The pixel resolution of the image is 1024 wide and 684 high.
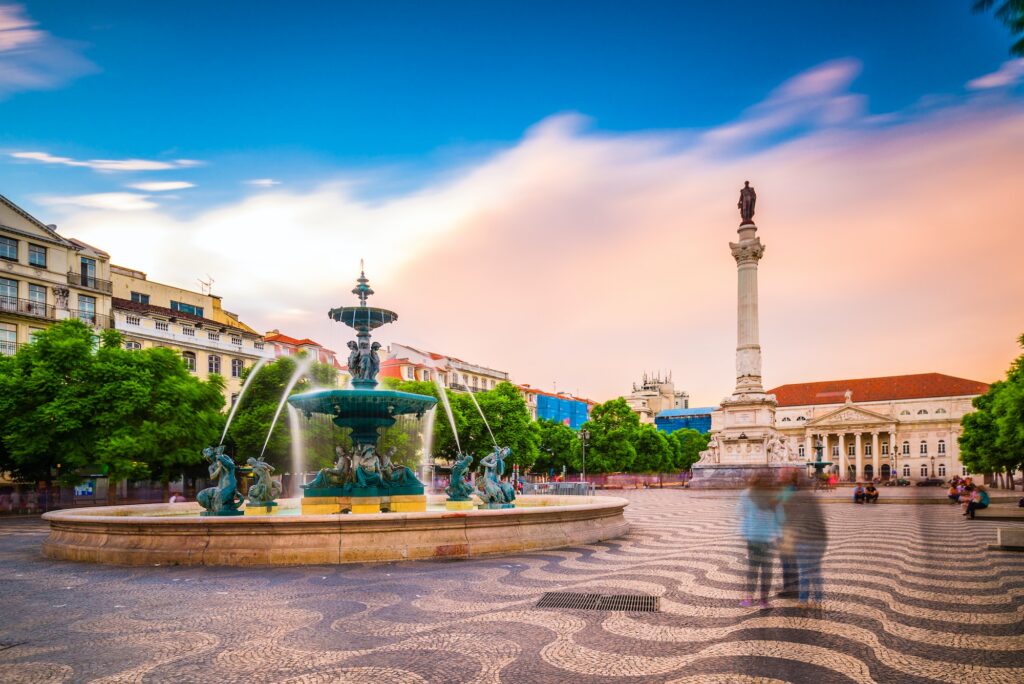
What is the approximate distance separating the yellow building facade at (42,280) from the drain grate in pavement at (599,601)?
135ft

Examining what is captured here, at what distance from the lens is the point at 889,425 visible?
118m

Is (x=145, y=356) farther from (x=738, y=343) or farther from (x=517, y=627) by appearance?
(x=738, y=343)

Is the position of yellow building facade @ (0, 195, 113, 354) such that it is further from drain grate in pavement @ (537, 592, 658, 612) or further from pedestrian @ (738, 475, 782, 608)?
pedestrian @ (738, 475, 782, 608)

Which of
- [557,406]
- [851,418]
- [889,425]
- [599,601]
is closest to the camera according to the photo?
[599,601]

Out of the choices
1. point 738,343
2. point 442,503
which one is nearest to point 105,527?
point 442,503

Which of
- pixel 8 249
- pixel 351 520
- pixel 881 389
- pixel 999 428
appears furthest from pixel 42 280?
pixel 881 389

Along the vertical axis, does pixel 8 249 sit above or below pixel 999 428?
above

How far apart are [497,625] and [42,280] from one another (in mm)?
45683

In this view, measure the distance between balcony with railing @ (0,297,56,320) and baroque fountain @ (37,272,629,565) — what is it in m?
29.2

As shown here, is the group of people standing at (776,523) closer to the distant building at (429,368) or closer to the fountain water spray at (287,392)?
the fountain water spray at (287,392)

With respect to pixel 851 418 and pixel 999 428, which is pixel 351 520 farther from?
pixel 851 418

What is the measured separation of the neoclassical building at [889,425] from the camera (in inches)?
4535

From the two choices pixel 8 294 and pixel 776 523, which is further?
pixel 8 294

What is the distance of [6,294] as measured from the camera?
4031 cm
